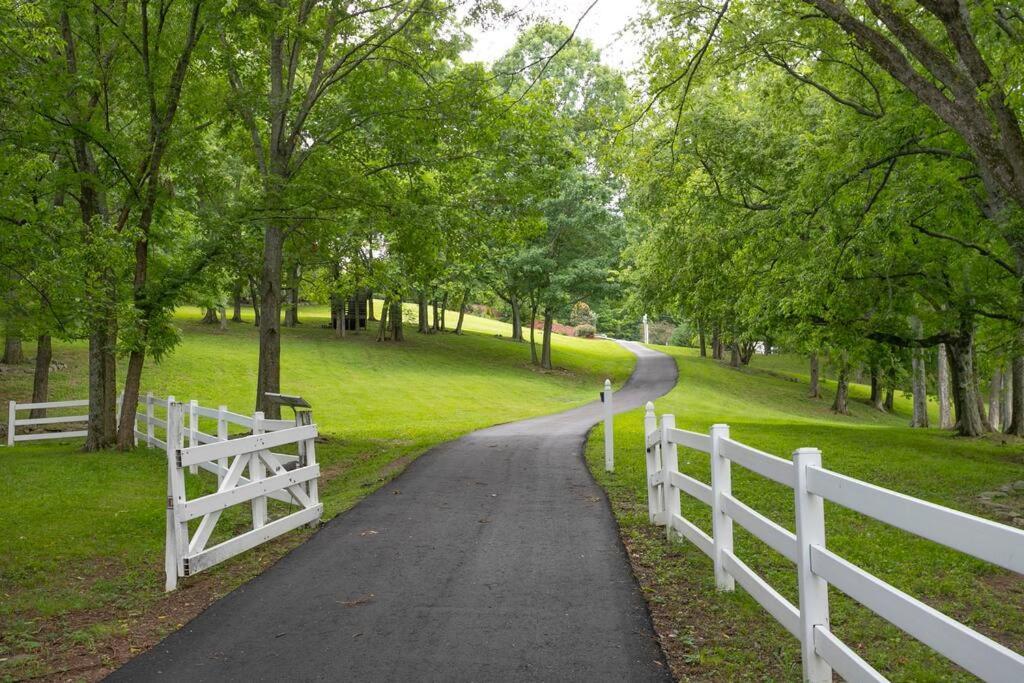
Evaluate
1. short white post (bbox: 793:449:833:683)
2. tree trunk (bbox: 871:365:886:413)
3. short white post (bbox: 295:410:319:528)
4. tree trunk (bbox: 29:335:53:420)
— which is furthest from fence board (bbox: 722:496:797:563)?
tree trunk (bbox: 871:365:886:413)

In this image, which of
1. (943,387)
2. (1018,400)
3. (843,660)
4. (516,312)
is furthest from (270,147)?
(516,312)

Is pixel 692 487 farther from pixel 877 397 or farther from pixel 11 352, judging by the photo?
pixel 877 397

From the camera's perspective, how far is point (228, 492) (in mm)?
7391

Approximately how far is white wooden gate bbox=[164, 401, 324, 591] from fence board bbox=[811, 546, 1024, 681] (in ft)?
18.0

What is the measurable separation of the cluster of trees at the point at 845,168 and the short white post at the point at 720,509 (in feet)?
17.4

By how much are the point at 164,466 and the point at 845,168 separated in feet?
47.7

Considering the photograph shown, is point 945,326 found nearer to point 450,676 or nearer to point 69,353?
point 450,676

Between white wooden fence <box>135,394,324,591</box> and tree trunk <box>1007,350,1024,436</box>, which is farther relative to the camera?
tree trunk <box>1007,350,1024,436</box>

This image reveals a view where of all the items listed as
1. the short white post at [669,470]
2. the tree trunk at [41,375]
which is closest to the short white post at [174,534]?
the short white post at [669,470]

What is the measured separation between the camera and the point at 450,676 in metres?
4.45

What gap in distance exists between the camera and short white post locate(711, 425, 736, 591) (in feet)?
19.9

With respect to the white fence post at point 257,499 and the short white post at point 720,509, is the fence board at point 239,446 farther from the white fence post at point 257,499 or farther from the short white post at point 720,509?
the short white post at point 720,509

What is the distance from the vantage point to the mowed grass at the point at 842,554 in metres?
4.84

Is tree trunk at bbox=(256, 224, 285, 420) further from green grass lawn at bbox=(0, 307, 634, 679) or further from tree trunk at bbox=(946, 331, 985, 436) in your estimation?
tree trunk at bbox=(946, 331, 985, 436)
